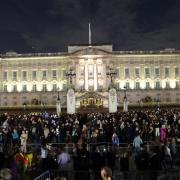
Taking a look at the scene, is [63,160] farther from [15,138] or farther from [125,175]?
[15,138]

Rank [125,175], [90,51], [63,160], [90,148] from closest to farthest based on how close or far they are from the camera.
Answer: [125,175] < [63,160] < [90,148] < [90,51]

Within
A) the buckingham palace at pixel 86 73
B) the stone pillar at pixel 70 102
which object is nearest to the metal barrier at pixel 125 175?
the stone pillar at pixel 70 102

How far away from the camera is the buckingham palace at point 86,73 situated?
4938 inches

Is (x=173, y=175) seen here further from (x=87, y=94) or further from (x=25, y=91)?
(x=25, y=91)

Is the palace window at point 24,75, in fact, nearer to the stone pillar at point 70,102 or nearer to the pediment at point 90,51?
the pediment at point 90,51

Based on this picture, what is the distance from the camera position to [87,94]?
11406 centimetres

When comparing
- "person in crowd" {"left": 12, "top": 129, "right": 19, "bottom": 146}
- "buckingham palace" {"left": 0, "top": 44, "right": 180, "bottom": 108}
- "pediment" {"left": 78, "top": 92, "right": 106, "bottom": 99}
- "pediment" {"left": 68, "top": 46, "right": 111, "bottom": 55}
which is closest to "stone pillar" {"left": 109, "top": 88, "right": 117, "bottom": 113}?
"pediment" {"left": 78, "top": 92, "right": 106, "bottom": 99}

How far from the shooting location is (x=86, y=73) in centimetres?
12712

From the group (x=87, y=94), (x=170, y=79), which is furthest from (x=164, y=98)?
(x=87, y=94)

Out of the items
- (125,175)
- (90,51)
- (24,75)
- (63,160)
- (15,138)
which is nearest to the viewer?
(125,175)

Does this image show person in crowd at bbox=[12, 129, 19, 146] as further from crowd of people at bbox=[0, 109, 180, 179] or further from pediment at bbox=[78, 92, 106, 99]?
pediment at bbox=[78, 92, 106, 99]

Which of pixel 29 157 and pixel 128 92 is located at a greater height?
pixel 128 92

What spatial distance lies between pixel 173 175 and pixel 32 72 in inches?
4427

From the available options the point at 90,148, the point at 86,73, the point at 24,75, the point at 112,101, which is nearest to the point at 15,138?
the point at 90,148
